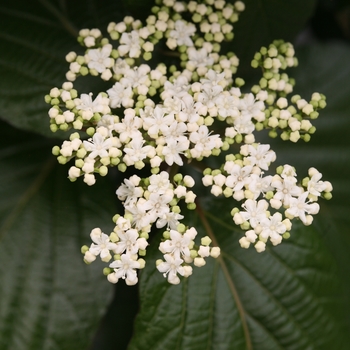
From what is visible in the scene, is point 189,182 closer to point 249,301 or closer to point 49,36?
point 249,301

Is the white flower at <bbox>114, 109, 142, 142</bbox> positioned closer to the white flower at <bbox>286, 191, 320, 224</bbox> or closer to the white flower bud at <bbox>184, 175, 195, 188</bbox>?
the white flower bud at <bbox>184, 175, 195, 188</bbox>

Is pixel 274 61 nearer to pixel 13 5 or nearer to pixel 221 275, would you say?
pixel 221 275

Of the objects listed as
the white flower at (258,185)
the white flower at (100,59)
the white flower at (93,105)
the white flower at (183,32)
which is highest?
the white flower at (183,32)

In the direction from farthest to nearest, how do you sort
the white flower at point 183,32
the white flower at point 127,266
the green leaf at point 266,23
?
the green leaf at point 266,23 → the white flower at point 183,32 → the white flower at point 127,266

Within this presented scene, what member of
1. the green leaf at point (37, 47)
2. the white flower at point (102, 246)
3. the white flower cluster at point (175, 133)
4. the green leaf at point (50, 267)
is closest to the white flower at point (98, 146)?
the white flower cluster at point (175, 133)

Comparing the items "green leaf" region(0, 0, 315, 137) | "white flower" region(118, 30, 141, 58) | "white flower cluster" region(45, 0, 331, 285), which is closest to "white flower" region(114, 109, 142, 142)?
"white flower cluster" region(45, 0, 331, 285)

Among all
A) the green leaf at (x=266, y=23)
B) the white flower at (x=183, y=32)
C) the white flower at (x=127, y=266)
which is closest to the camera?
the white flower at (x=127, y=266)

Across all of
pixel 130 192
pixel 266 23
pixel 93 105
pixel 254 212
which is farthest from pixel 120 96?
pixel 266 23

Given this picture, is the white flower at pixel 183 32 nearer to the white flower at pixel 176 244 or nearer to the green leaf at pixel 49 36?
the green leaf at pixel 49 36
